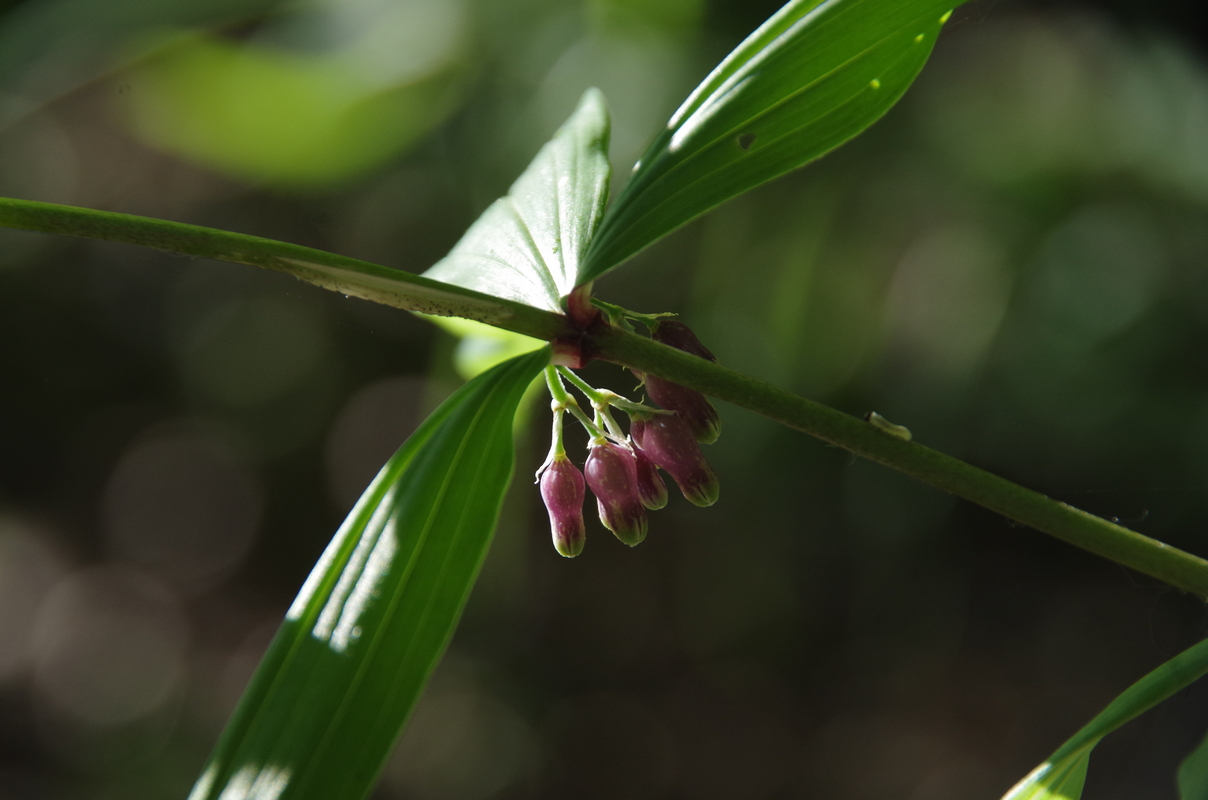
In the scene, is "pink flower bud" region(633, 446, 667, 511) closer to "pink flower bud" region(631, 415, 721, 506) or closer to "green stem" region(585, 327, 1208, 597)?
"pink flower bud" region(631, 415, 721, 506)

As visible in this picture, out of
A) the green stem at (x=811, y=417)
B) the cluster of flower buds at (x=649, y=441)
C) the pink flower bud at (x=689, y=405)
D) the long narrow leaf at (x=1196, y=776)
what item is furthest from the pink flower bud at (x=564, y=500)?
the long narrow leaf at (x=1196, y=776)

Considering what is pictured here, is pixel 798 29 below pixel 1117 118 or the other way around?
below

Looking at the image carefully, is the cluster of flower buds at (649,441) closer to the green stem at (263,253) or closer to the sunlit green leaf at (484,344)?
the green stem at (263,253)

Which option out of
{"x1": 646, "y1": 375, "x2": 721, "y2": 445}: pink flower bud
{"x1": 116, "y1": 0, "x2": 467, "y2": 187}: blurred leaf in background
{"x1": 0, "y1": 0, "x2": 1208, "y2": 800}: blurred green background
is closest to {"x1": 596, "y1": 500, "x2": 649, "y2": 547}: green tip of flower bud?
{"x1": 646, "y1": 375, "x2": 721, "y2": 445}: pink flower bud

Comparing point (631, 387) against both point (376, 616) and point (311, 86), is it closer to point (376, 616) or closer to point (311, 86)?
point (311, 86)

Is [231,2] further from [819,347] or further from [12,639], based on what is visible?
[12,639]

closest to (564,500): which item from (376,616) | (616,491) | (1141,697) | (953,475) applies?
(616,491)

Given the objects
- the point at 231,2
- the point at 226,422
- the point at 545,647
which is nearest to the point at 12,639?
the point at 226,422
